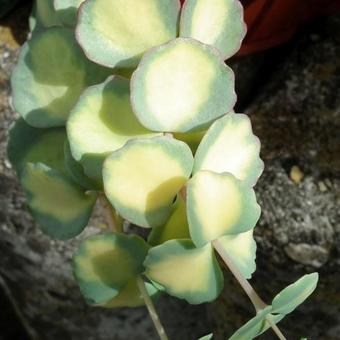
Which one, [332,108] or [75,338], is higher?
[332,108]

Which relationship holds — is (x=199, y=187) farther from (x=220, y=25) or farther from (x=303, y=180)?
(x=303, y=180)

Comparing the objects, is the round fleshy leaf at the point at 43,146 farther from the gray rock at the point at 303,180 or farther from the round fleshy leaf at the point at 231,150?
the gray rock at the point at 303,180

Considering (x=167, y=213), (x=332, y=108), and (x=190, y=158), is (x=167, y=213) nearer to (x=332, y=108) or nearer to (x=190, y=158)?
(x=190, y=158)

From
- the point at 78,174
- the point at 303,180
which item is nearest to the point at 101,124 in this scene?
the point at 78,174

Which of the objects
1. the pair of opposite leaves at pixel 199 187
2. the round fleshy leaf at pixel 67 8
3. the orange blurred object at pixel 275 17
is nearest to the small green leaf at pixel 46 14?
the round fleshy leaf at pixel 67 8

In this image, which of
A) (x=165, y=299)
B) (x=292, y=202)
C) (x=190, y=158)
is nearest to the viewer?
(x=190, y=158)

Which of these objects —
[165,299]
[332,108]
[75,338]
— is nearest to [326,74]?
[332,108]

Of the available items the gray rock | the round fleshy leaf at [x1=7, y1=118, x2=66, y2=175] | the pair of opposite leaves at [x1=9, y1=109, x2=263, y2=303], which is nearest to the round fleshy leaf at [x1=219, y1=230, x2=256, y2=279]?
the pair of opposite leaves at [x1=9, y1=109, x2=263, y2=303]

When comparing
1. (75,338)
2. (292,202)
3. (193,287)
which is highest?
(193,287)
